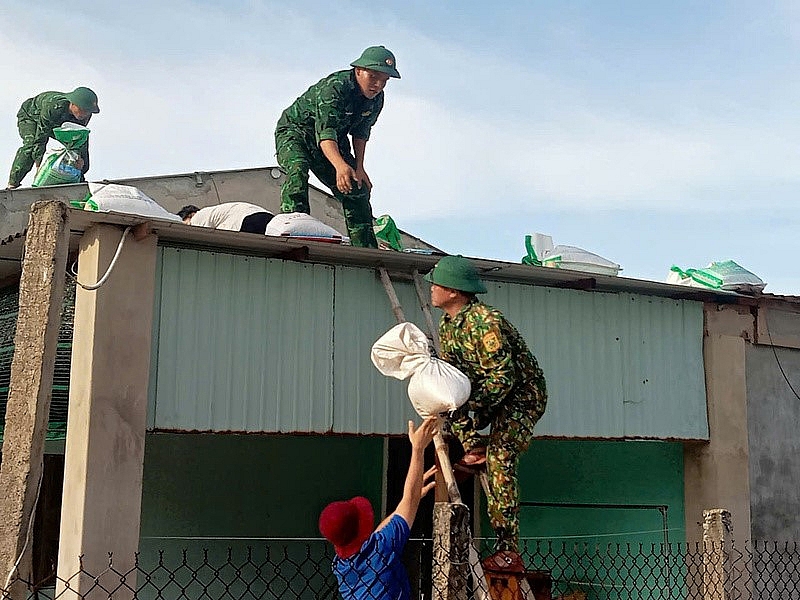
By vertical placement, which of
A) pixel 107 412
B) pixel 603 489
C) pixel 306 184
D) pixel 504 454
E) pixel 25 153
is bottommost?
pixel 603 489

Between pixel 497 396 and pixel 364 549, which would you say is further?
pixel 497 396

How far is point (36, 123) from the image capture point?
10.5 meters

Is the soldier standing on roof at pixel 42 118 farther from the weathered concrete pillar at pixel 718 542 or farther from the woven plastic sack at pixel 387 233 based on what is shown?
the weathered concrete pillar at pixel 718 542

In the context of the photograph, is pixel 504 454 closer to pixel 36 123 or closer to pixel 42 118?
pixel 42 118

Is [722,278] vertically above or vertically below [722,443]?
above

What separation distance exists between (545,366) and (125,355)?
2917mm

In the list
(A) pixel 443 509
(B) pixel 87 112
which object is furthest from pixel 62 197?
(A) pixel 443 509

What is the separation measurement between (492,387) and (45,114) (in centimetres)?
699

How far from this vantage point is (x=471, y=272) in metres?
5.41

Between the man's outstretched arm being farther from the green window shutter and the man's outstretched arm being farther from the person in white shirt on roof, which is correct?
the person in white shirt on roof

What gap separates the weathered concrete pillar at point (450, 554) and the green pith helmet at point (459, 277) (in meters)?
1.86

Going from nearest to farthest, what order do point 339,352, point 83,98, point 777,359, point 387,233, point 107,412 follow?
point 107,412
point 339,352
point 777,359
point 387,233
point 83,98

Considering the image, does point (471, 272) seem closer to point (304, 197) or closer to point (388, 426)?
point (388, 426)

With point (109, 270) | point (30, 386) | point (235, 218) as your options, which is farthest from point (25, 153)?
→ point (30, 386)
